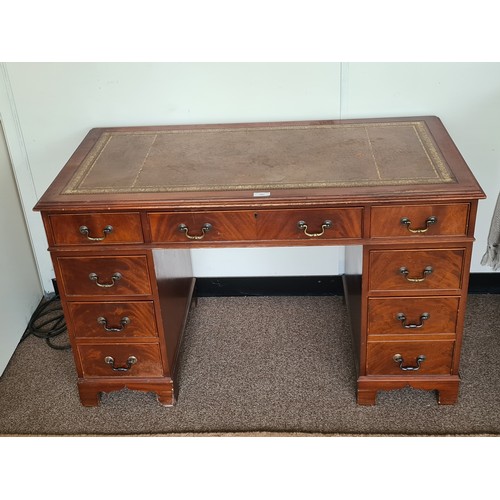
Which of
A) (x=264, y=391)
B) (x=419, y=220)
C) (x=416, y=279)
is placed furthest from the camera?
(x=264, y=391)

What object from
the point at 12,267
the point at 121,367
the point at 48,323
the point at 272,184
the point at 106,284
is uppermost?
the point at 272,184

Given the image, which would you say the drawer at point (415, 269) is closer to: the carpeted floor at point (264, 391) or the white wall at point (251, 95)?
the carpeted floor at point (264, 391)

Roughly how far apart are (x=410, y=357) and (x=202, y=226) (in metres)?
0.80

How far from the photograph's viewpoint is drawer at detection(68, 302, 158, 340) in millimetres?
2174

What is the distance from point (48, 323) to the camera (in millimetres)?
2781

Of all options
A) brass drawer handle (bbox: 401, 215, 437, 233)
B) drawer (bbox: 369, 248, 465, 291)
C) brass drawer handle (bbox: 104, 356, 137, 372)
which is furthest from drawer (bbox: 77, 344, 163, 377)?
brass drawer handle (bbox: 401, 215, 437, 233)

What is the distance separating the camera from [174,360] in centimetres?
238

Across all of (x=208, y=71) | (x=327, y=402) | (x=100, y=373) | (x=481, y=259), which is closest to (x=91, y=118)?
(x=208, y=71)

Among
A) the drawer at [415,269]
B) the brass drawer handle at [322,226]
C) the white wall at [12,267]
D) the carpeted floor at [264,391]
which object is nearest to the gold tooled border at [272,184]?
the brass drawer handle at [322,226]

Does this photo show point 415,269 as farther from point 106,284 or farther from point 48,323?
point 48,323

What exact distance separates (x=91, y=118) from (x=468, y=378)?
5.36ft

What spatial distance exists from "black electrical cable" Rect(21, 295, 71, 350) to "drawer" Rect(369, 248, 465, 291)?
126 centimetres

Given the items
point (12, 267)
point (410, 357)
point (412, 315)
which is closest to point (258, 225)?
point (412, 315)

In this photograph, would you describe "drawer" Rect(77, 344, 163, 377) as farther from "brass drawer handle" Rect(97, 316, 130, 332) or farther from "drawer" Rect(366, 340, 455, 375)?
"drawer" Rect(366, 340, 455, 375)
